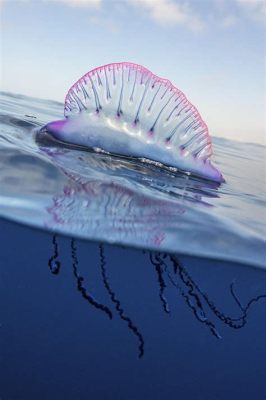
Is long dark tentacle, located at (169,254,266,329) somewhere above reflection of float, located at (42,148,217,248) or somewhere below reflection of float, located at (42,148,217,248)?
below

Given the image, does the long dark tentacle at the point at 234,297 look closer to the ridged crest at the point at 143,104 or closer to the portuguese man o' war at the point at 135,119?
the portuguese man o' war at the point at 135,119

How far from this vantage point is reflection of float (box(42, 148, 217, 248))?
276cm

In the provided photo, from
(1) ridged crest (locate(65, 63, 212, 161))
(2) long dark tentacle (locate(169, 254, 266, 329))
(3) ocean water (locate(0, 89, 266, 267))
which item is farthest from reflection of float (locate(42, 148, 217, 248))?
(2) long dark tentacle (locate(169, 254, 266, 329))

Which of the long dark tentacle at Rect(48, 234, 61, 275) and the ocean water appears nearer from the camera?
the ocean water

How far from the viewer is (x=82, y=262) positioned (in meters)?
4.12

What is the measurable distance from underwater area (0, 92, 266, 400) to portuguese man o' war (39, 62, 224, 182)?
0.14 m

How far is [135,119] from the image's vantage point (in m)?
3.01

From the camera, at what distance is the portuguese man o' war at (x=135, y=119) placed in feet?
9.40

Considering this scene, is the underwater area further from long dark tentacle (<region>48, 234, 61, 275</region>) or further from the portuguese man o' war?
the portuguese man o' war

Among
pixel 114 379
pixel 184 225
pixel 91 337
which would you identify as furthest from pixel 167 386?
pixel 184 225

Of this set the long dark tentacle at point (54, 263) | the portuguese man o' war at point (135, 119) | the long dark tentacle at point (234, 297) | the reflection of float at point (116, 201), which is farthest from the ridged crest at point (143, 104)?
the long dark tentacle at point (54, 263)

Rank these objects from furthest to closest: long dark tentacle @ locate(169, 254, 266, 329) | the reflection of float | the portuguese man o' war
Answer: long dark tentacle @ locate(169, 254, 266, 329) → the portuguese man o' war → the reflection of float

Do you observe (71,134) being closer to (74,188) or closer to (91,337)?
(74,188)

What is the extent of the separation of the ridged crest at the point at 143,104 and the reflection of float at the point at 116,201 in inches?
14.4
